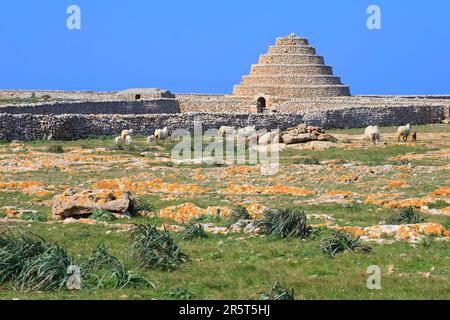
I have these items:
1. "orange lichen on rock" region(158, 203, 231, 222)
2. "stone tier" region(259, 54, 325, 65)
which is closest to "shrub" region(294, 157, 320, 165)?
"orange lichen on rock" region(158, 203, 231, 222)

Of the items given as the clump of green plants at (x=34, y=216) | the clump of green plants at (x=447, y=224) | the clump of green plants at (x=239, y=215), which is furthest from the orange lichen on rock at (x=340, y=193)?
the clump of green plants at (x=34, y=216)

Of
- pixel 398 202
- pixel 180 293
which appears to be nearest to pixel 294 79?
pixel 398 202

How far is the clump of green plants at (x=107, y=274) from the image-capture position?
10305mm

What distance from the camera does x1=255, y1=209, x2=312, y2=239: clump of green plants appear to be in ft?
43.5

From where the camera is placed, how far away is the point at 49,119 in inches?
1346

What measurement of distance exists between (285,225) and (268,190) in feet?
19.5

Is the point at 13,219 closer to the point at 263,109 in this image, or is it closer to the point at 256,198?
the point at 256,198

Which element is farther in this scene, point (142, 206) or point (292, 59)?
point (292, 59)

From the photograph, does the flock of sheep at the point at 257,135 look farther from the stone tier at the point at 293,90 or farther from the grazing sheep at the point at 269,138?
the stone tier at the point at 293,90

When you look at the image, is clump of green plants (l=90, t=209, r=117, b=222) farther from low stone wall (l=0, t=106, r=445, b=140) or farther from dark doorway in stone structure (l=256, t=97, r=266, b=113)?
dark doorway in stone structure (l=256, t=97, r=266, b=113)

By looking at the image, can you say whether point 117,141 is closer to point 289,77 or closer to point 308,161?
point 308,161

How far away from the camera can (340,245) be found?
1209 centimetres
